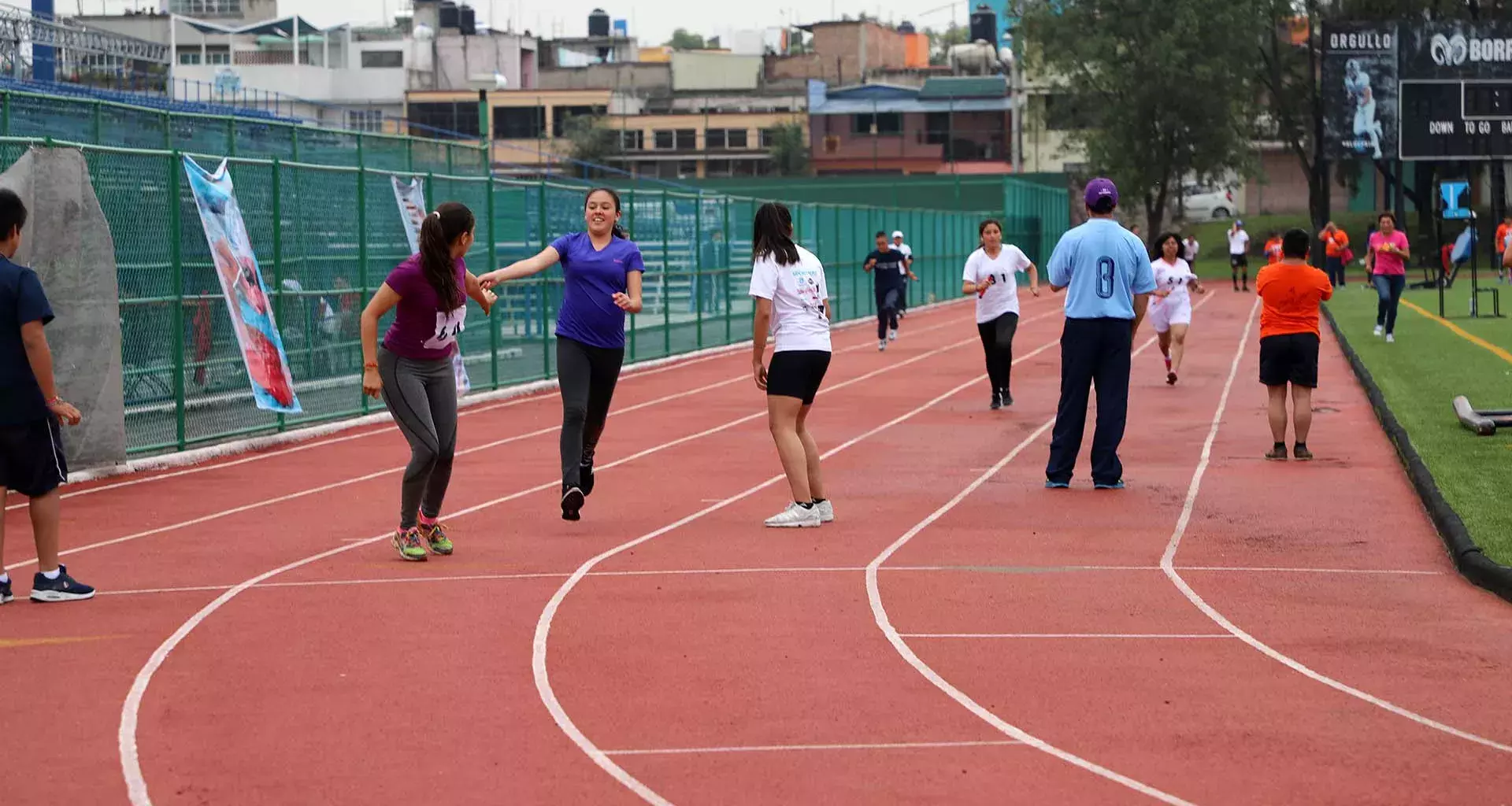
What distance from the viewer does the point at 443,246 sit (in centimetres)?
990

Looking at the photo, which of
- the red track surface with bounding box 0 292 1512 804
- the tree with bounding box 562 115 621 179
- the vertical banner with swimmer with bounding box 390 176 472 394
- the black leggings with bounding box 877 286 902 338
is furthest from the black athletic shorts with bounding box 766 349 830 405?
the tree with bounding box 562 115 621 179

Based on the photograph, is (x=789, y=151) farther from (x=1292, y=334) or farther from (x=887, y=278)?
(x=1292, y=334)

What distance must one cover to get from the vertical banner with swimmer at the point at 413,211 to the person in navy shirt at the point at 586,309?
854 centimetres

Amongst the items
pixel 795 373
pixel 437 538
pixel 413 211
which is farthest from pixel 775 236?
pixel 413 211

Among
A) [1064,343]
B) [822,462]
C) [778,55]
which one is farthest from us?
[778,55]

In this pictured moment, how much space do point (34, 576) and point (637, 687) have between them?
3.68 meters

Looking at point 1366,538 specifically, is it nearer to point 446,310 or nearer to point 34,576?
point 446,310

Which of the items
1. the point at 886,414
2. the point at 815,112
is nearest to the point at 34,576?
the point at 886,414

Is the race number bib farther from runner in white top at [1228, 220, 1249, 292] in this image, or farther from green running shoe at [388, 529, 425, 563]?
runner in white top at [1228, 220, 1249, 292]

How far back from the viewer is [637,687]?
285 inches

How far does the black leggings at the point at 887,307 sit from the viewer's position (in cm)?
3130

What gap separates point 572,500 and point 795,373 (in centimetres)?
150

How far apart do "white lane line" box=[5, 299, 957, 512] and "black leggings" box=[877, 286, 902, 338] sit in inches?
25.4

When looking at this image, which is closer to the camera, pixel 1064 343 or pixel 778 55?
pixel 1064 343
